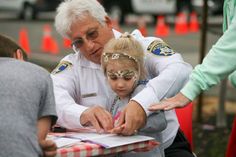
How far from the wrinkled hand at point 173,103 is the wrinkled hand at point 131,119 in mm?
67

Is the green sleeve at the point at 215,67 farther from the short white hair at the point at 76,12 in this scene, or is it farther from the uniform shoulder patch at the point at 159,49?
the short white hair at the point at 76,12

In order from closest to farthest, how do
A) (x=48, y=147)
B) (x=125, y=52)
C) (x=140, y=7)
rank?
(x=48, y=147) → (x=125, y=52) → (x=140, y=7)


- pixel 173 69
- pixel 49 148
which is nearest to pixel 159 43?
pixel 173 69

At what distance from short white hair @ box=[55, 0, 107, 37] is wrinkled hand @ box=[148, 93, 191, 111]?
66 cm

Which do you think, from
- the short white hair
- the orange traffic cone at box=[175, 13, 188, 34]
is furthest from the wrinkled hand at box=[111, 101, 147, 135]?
the orange traffic cone at box=[175, 13, 188, 34]

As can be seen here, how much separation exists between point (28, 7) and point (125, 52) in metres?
21.1

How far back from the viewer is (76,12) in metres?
3.42

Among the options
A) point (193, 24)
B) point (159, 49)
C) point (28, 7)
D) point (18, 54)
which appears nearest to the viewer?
point (18, 54)

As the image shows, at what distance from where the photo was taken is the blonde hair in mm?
3152

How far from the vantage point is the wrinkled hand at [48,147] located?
274 centimetres

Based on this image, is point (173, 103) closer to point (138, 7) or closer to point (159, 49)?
point (159, 49)

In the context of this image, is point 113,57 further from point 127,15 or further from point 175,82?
point 127,15

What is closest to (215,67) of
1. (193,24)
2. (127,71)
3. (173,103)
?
(173,103)

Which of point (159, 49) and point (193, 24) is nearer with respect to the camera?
point (159, 49)
